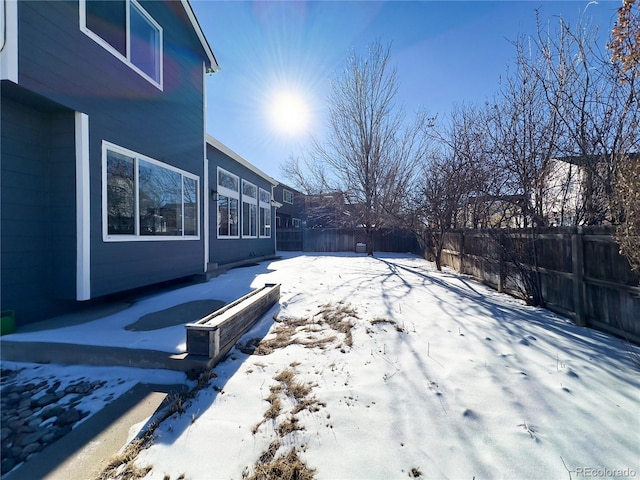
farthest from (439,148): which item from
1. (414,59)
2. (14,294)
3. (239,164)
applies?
(14,294)

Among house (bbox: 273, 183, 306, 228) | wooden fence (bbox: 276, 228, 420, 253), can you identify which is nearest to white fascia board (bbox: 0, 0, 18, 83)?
wooden fence (bbox: 276, 228, 420, 253)

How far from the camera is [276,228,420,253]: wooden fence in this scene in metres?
18.6

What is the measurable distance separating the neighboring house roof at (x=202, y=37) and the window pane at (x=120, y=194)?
428 cm

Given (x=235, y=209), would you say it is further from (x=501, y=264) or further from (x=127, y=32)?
(x=501, y=264)

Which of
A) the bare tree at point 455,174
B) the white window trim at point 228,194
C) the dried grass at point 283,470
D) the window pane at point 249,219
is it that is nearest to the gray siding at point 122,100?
the white window trim at point 228,194

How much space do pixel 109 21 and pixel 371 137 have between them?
40.5ft

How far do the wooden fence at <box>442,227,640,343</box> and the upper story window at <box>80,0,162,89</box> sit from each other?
757 cm

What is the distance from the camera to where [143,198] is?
4965 millimetres

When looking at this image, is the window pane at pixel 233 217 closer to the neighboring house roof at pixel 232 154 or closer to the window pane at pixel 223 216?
the window pane at pixel 223 216

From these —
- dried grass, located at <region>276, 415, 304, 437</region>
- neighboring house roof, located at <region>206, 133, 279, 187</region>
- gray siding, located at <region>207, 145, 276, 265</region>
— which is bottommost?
dried grass, located at <region>276, 415, 304, 437</region>

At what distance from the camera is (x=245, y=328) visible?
3.51 metres

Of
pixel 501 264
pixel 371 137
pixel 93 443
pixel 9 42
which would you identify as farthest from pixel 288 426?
pixel 371 137

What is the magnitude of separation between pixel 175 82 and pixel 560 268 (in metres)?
8.24

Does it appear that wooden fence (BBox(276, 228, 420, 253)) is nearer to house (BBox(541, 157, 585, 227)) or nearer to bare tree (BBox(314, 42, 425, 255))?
bare tree (BBox(314, 42, 425, 255))
